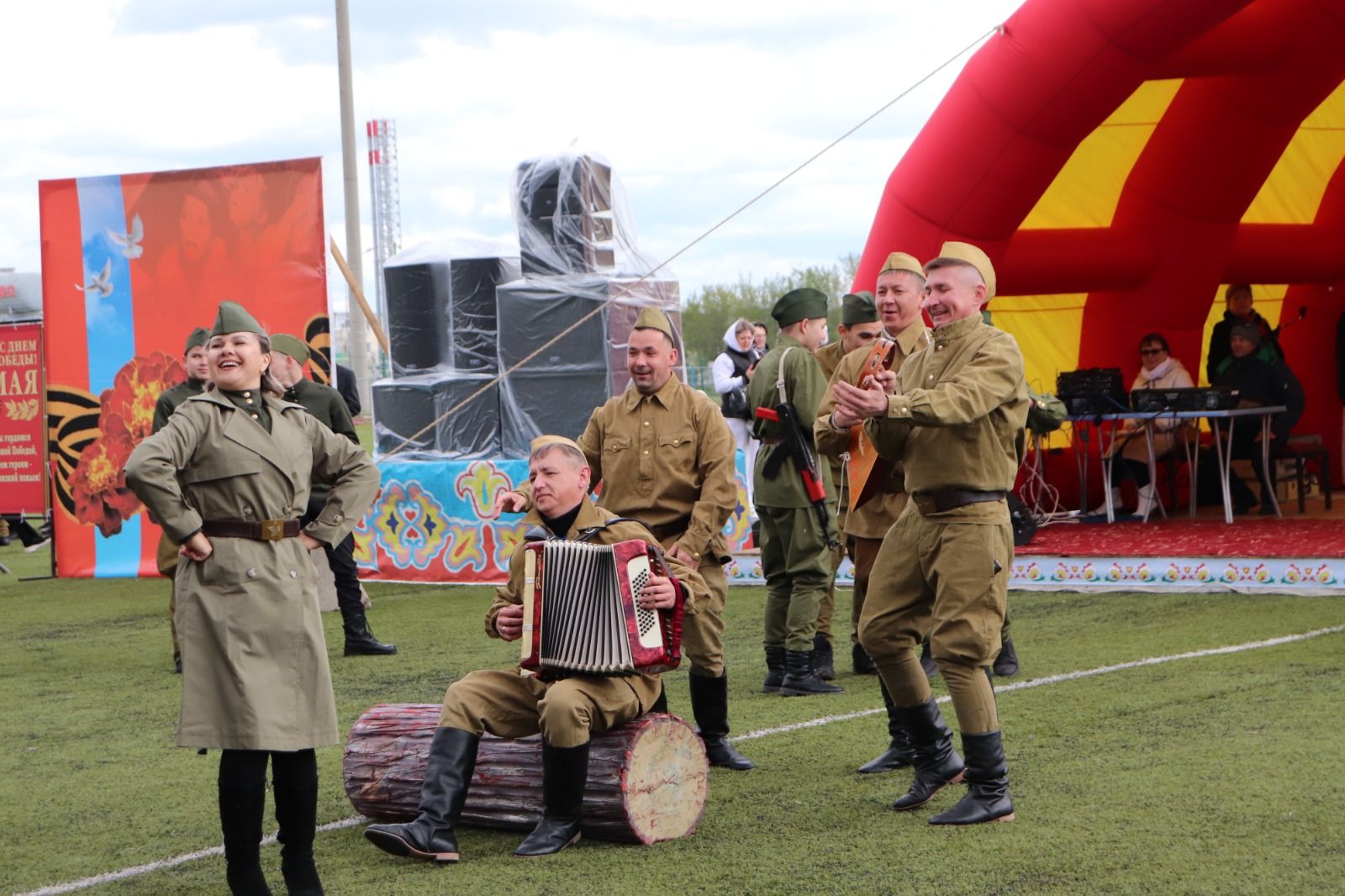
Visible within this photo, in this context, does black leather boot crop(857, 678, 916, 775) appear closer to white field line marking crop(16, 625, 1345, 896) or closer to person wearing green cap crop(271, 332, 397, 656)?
white field line marking crop(16, 625, 1345, 896)

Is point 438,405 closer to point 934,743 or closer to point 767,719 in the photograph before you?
point 767,719

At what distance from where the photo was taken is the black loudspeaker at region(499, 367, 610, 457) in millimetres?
14055

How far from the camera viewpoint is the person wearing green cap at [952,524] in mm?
4773

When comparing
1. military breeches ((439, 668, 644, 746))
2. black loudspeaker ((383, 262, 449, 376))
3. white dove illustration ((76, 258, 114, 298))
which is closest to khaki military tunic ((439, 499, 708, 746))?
military breeches ((439, 668, 644, 746))

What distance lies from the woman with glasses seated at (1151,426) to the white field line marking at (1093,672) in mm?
4304

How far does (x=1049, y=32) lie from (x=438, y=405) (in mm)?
7445

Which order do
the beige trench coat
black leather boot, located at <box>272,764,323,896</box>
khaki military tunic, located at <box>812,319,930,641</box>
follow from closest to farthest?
the beige trench coat → black leather boot, located at <box>272,764,323,896</box> → khaki military tunic, located at <box>812,319,930,641</box>

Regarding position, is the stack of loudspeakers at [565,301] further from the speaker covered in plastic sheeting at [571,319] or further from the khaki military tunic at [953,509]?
the khaki military tunic at [953,509]

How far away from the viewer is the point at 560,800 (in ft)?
15.6

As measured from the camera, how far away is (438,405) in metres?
15.3

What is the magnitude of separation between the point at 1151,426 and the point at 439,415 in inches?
261

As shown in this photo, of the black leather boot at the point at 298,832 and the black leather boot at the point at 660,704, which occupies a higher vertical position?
the black leather boot at the point at 660,704

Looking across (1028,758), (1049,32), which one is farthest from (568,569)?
(1049,32)

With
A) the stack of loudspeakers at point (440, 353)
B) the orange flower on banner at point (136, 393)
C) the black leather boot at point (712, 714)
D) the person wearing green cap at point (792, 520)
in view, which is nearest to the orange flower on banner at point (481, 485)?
the stack of loudspeakers at point (440, 353)
